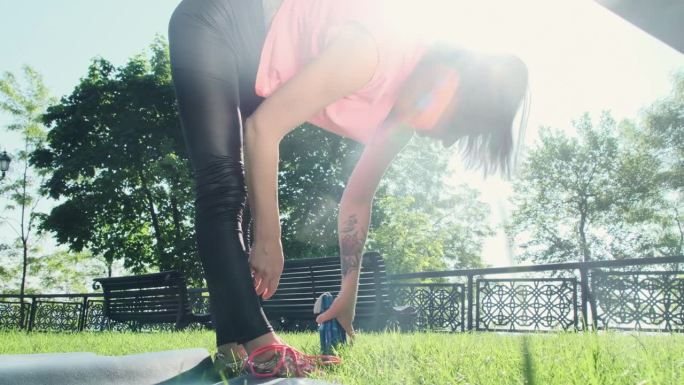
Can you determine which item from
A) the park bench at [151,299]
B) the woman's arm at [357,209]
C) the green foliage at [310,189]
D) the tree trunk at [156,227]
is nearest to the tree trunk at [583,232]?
the green foliage at [310,189]

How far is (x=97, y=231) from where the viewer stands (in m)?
23.2

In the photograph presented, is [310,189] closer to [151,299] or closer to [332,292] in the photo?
[151,299]

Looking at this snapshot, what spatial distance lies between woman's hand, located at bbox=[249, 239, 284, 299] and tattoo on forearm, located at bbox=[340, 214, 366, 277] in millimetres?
588

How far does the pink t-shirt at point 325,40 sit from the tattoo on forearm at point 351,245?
59cm

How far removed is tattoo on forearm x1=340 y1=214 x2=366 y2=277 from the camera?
2.49 m

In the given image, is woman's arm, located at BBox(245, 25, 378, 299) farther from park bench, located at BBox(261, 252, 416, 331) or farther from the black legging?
park bench, located at BBox(261, 252, 416, 331)

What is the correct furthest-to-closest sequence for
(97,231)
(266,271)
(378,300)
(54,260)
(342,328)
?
1. (54,260)
2. (97,231)
3. (378,300)
4. (342,328)
5. (266,271)

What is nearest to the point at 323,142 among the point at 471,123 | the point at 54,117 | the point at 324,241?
the point at 324,241

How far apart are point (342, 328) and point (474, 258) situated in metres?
40.0

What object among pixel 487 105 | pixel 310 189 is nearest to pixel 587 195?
pixel 310 189

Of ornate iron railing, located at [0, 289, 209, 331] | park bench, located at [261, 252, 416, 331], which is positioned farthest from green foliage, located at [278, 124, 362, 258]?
park bench, located at [261, 252, 416, 331]

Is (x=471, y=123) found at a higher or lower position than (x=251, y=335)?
higher

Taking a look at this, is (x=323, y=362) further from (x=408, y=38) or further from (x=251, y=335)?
(x=408, y=38)

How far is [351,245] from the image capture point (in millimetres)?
2498
